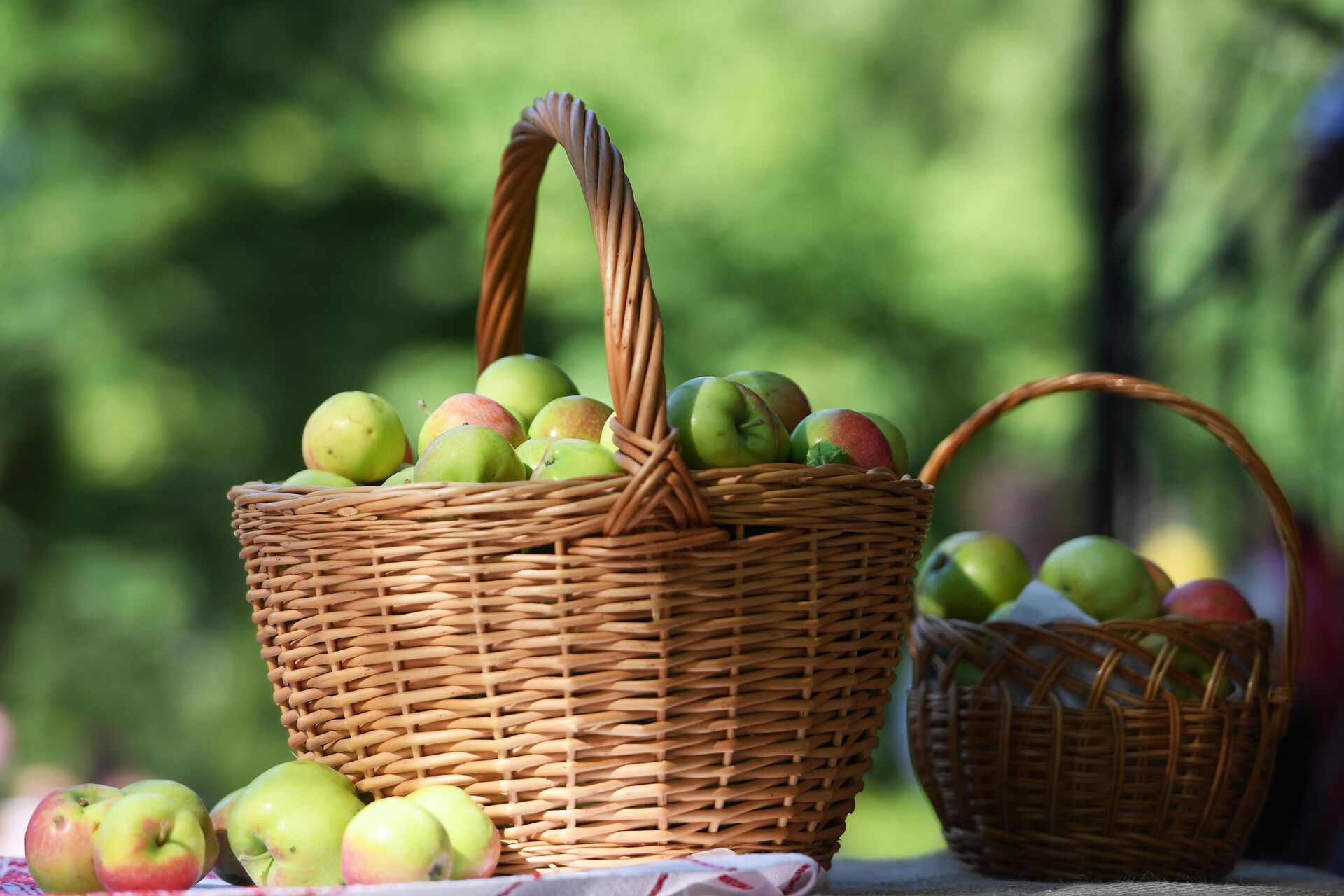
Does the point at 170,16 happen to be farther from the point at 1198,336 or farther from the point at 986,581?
the point at 986,581

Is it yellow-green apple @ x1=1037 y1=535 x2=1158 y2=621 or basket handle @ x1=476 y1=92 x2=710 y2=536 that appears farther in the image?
yellow-green apple @ x1=1037 y1=535 x2=1158 y2=621

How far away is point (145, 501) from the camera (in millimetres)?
3684

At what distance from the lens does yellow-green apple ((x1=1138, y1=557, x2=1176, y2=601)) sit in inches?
46.6

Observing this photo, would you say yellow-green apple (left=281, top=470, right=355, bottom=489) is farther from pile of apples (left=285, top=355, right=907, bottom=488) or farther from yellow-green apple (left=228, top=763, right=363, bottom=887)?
yellow-green apple (left=228, top=763, right=363, bottom=887)

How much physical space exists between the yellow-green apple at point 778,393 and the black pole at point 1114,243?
4.48 ft

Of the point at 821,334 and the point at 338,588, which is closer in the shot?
the point at 338,588

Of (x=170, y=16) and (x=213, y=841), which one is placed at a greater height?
(x=170, y=16)

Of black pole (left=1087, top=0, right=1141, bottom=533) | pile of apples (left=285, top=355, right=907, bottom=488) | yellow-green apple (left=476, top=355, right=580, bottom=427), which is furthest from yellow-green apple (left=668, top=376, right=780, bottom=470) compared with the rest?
black pole (left=1087, top=0, right=1141, bottom=533)

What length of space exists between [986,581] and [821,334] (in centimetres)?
274

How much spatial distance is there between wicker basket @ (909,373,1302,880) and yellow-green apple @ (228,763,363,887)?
0.56 meters

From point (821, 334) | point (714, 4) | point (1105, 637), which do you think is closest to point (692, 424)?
point (1105, 637)

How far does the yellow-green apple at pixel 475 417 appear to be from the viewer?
39.2 inches

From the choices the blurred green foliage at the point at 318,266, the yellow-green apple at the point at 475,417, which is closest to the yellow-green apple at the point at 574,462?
the yellow-green apple at the point at 475,417

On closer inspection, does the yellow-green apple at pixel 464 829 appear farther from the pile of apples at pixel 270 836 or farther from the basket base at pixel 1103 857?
the basket base at pixel 1103 857
